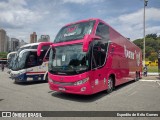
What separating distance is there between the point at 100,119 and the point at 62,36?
5.34m

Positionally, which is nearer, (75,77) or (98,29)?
(75,77)

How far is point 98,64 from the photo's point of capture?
31.5 feet

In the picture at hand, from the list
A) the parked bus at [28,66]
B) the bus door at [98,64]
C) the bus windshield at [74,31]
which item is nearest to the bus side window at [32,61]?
the parked bus at [28,66]

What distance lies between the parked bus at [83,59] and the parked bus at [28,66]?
4.91m

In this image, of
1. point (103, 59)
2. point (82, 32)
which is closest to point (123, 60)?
point (103, 59)

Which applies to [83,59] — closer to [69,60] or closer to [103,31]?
[69,60]

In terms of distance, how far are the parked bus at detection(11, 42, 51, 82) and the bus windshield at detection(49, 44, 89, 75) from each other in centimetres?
505

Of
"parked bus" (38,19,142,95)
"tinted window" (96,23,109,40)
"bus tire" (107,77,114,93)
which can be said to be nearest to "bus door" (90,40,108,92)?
"parked bus" (38,19,142,95)

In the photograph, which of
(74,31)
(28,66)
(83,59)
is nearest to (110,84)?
(83,59)

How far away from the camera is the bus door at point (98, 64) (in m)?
9.14

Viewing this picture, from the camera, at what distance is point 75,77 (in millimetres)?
8758

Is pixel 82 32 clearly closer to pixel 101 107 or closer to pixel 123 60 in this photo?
pixel 101 107

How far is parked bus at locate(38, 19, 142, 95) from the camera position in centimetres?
877

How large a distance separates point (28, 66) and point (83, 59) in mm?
6933
